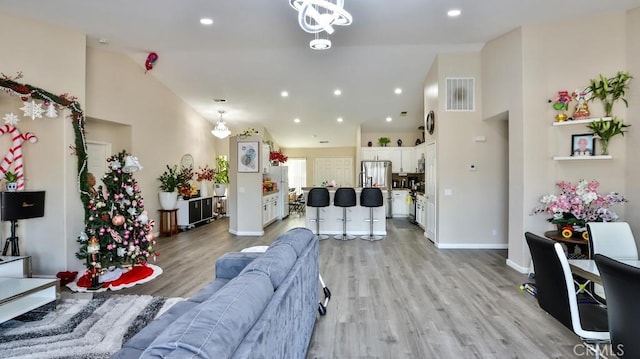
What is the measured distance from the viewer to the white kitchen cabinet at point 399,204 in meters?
9.95

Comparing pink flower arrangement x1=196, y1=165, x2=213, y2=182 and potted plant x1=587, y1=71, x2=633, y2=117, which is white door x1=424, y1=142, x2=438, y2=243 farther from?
pink flower arrangement x1=196, y1=165, x2=213, y2=182

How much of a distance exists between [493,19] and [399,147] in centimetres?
591

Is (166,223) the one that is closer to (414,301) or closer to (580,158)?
(414,301)

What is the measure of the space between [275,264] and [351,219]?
17.5 ft

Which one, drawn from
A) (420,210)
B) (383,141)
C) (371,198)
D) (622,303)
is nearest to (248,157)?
(371,198)

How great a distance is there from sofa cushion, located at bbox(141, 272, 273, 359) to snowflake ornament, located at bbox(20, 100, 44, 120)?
13.8 feet

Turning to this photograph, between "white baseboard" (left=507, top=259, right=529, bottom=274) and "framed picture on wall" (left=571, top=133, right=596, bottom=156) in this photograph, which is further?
"white baseboard" (left=507, top=259, right=529, bottom=274)

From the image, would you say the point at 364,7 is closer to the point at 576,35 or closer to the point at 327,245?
the point at 576,35

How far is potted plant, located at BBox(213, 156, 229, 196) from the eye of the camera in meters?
9.95

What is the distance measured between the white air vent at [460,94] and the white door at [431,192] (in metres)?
0.81

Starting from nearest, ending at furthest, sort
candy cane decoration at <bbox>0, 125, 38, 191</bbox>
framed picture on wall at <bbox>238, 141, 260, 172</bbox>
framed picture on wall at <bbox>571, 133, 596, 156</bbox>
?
candy cane decoration at <bbox>0, 125, 38, 191</bbox> → framed picture on wall at <bbox>571, 133, 596, 156</bbox> → framed picture on wall at <bbox>238, 141, 260, 172</bbox>

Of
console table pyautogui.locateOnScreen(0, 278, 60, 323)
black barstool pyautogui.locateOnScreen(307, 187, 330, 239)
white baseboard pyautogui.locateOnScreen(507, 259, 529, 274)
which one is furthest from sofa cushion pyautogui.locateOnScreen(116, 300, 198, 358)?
black barstool pyautogui.locateOnScreen(307, 187, 330, 239)

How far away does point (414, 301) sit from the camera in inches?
139

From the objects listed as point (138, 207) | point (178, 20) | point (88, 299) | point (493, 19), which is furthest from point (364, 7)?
point (88, 299)
